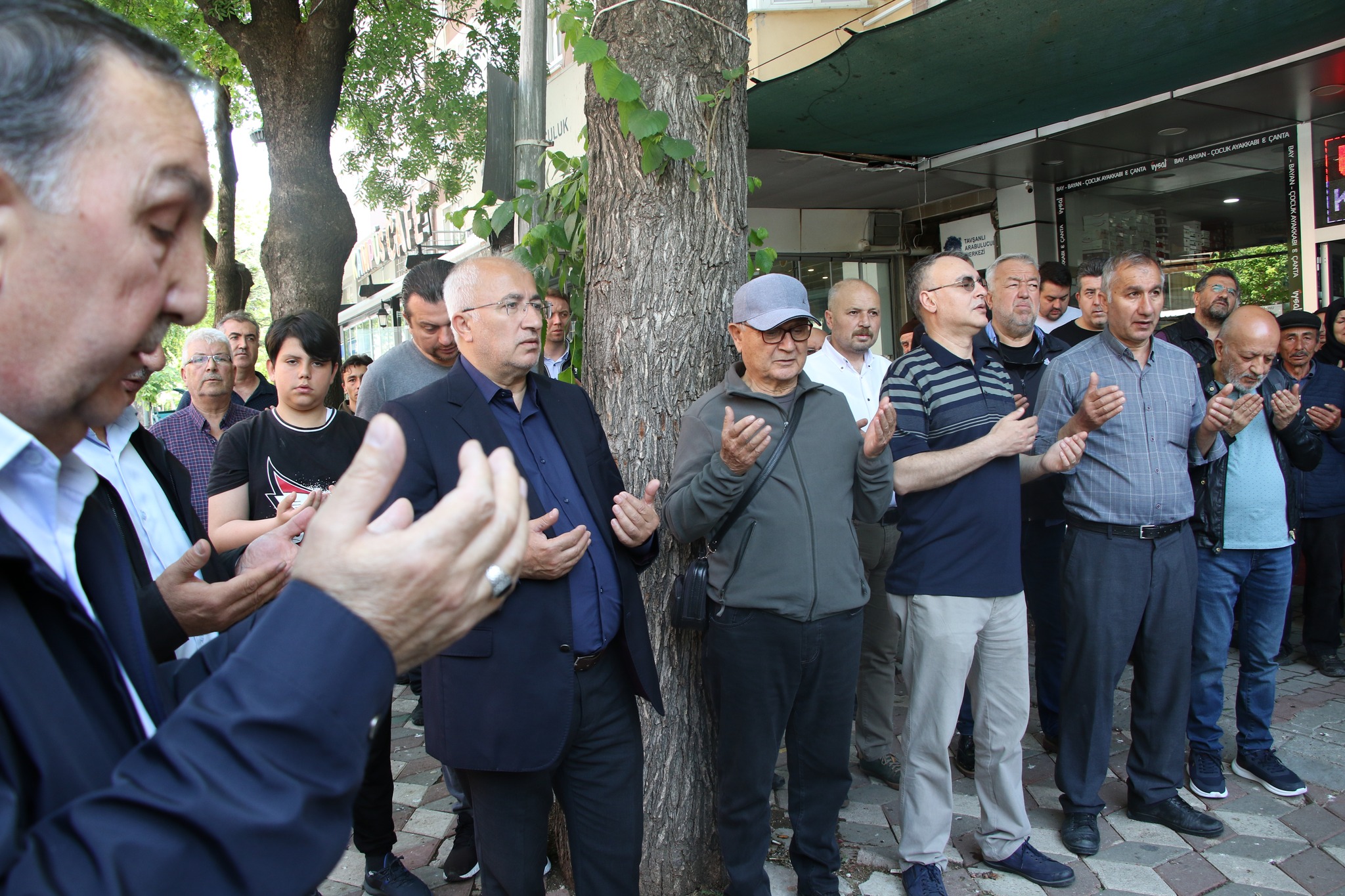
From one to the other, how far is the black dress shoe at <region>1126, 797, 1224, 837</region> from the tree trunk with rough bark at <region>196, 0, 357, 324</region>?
764cm

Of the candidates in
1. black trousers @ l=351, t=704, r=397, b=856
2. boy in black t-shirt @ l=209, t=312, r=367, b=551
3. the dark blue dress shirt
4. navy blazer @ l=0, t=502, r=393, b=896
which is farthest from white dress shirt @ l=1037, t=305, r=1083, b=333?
navy blazer @ l=0, t=502, r=393, b=896

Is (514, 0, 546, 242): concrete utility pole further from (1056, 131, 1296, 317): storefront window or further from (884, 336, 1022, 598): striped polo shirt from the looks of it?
(1056, 131, 1296, 317): storefront window

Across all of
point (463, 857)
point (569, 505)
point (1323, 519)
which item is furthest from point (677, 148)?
point (1323, 519)

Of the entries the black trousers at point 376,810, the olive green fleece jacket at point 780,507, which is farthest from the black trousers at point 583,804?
the black trousers at point 376,810

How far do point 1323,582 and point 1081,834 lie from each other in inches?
128

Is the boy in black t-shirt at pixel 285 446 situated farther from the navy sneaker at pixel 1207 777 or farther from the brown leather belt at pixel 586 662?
the navy sneaker at pixel 1207 777

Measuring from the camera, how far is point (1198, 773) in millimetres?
4062

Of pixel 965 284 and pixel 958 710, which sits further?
pixel 965 284

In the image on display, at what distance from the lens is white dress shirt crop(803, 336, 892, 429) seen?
194 inches

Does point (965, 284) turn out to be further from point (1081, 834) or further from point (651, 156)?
point (1081, 834)

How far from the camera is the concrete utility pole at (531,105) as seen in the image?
16.7ft

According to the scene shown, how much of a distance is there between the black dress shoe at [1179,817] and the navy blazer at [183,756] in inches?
155

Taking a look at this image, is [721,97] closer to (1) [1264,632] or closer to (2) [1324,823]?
(1) [1264,632]

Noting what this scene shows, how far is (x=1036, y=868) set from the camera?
3.39 meters
